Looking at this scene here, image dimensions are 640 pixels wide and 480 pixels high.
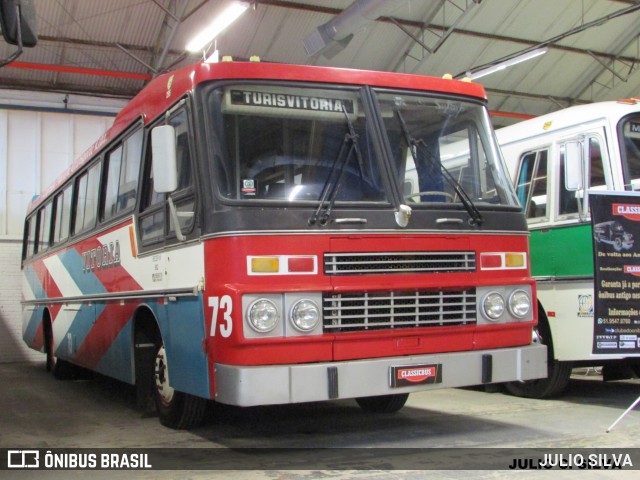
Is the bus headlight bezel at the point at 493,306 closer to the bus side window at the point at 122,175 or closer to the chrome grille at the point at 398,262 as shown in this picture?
the chrome grille at the point at 398,262

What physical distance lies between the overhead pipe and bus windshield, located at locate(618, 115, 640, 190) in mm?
7080

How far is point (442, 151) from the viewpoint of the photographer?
6.41 m

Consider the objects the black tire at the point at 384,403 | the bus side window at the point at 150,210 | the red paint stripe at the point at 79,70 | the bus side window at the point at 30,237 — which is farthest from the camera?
the red paint stripe at the point at 79,70

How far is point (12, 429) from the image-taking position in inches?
289

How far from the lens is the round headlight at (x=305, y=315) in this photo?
17.8ft

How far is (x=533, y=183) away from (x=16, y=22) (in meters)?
6.01

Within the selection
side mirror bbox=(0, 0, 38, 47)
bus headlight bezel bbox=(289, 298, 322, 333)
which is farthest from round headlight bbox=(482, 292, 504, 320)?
side mirror bbox=(0, 0, 38, 47)

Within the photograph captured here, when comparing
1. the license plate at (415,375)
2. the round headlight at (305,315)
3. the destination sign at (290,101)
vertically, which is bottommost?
the license plate at (415,375)

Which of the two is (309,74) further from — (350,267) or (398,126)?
(350,267)

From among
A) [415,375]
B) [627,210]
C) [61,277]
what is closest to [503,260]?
[415,375]

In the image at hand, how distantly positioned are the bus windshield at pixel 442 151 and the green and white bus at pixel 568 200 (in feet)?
4.29

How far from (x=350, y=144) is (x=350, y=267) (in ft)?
3.22

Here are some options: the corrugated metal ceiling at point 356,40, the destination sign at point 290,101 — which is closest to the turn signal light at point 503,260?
the destination sign at point 290,101

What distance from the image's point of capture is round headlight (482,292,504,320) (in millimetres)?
6117
